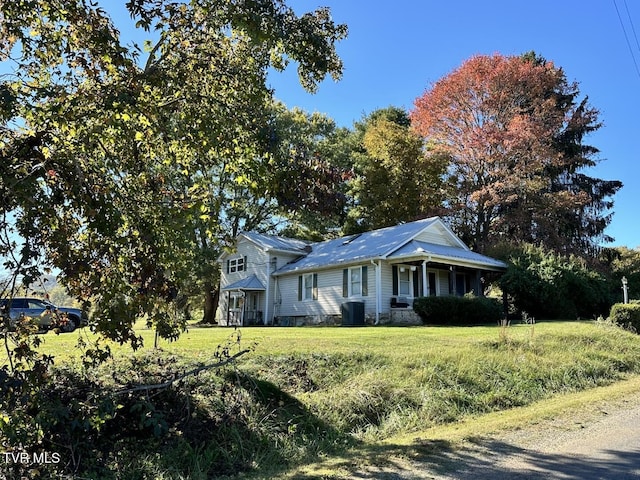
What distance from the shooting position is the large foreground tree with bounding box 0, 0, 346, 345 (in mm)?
4621

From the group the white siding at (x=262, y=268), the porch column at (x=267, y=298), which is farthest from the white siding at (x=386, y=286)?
the porch column at (x=267, y=298)

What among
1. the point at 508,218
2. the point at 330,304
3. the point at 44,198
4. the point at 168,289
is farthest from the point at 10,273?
the point at 508,218

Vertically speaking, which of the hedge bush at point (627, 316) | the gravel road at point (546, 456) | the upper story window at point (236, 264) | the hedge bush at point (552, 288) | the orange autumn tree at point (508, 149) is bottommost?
the gravel road at point (546, 456)

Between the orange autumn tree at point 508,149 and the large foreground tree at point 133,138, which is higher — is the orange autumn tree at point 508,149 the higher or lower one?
the higher one

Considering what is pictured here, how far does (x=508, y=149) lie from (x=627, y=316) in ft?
57.4

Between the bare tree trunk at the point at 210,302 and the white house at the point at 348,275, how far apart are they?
3596mm

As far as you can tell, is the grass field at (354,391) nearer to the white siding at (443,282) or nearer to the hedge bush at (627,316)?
the hedge bush at (627,316)

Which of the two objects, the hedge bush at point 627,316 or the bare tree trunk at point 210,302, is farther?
the bare tree trunk at point 210,302

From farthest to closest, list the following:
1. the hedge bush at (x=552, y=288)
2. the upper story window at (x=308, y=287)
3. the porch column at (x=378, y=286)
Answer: the upper story window at (x=308, y=287)
the hedge bush at (x=552, y=288)
the porch column at (x=378, y=286)

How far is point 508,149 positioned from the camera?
104 feet

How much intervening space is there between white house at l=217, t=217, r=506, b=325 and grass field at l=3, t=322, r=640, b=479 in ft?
35.2

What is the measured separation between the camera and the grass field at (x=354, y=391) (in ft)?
20.5

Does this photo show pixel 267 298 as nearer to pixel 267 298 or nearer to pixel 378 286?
pixel 267 298

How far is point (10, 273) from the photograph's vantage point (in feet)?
15.8
